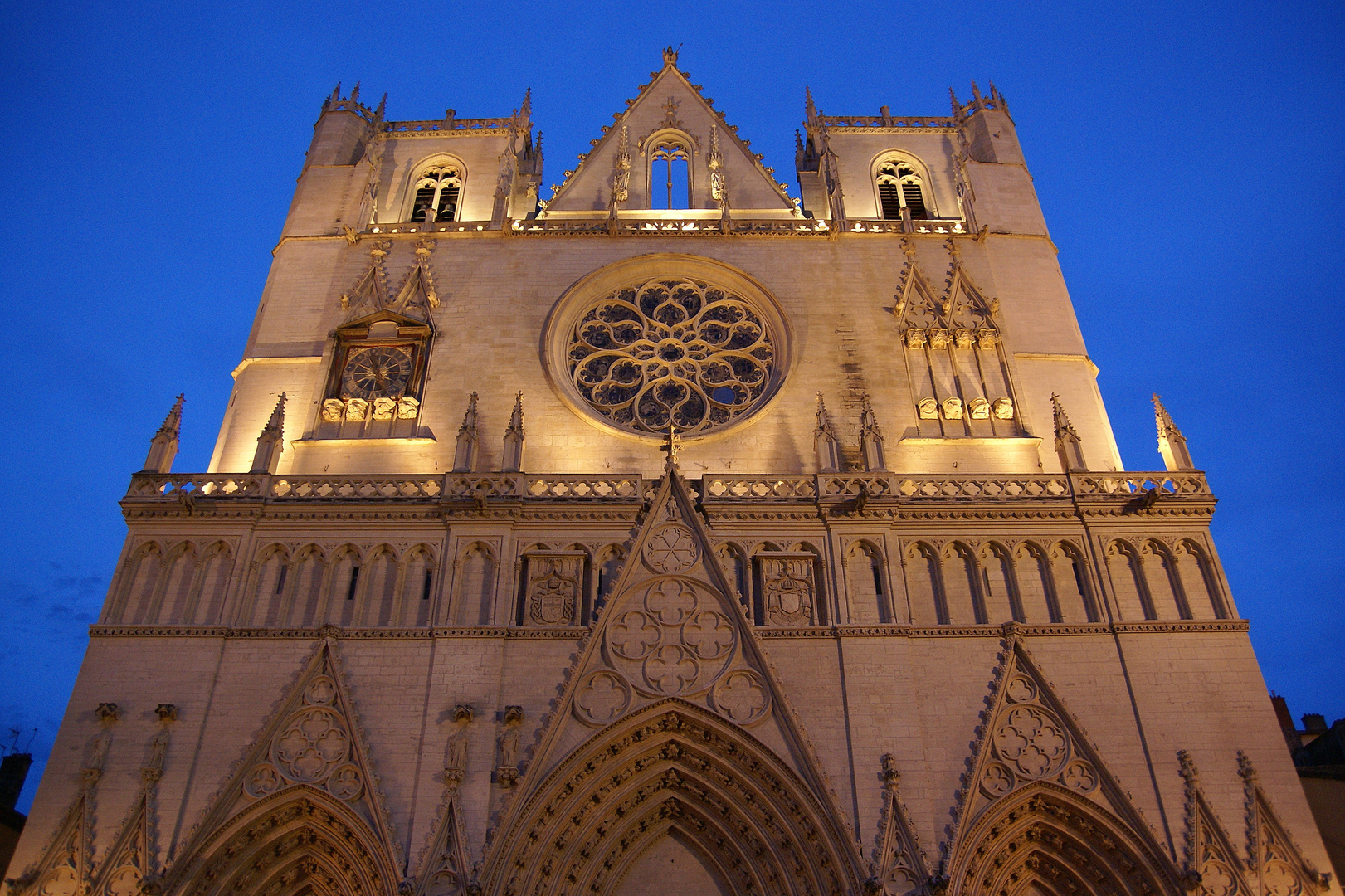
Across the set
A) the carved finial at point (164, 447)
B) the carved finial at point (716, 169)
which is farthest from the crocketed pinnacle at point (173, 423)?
the carved finial at point (716, 169)

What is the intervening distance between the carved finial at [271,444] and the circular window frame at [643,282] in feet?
14.7

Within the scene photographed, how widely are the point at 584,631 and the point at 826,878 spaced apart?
4480mm

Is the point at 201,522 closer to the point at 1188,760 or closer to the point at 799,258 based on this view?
the point at 799,258

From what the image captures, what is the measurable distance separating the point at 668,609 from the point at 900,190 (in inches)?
475

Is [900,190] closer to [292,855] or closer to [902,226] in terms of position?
[902,226]

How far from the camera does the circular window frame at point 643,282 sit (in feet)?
56.2

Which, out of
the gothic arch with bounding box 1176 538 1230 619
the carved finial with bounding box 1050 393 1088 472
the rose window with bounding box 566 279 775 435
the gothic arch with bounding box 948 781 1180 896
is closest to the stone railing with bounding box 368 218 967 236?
the rose window with bounding box 566 279 775 435

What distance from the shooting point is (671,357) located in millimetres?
18531

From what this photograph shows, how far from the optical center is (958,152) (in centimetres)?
2194

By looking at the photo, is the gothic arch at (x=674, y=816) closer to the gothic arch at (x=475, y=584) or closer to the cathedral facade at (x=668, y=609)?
the cathedral facade at (x=668, y=609)

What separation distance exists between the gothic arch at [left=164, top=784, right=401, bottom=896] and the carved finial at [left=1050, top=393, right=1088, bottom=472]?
11.5m

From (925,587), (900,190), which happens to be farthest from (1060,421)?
(900,190)

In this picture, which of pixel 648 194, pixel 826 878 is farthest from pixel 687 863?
pixel 648 194

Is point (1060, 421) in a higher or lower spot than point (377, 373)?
lower
